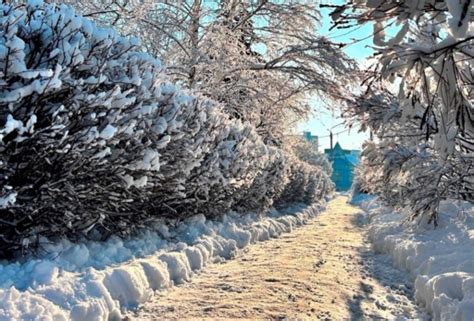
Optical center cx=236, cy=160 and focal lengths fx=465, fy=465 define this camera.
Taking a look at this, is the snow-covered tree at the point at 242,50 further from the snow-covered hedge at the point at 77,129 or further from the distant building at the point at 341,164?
the distant building at the point at 341,164

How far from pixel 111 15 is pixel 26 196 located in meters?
8.12

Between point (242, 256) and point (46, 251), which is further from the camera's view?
point (242, 256)

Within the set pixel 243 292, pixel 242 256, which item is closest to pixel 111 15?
pixel 242 256

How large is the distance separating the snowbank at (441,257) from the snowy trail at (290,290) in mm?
235

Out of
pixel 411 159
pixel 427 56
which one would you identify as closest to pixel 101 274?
pixel 427 56

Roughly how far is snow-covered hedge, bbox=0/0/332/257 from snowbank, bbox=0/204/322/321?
33cm

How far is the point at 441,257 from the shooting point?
6.02 m

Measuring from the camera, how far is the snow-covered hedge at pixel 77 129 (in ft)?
12.4

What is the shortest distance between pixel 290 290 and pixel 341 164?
65.7m

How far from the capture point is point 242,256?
751 centimetres

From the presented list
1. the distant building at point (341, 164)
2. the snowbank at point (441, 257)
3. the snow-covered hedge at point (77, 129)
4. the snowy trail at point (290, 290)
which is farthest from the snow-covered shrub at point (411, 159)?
the distant building at point (341, 164)

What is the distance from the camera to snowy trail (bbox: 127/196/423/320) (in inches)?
168

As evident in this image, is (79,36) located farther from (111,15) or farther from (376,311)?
(111,15)

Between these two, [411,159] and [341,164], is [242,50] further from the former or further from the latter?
[341,164]
